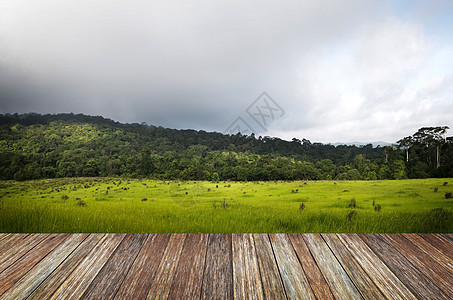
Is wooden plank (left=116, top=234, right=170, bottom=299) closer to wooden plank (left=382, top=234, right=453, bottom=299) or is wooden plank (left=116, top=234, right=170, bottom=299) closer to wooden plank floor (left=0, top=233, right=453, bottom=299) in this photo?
wooden plank floor (left=0, top=233, right=453, bottom=299)

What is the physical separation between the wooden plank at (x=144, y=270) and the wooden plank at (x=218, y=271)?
365 millimetres

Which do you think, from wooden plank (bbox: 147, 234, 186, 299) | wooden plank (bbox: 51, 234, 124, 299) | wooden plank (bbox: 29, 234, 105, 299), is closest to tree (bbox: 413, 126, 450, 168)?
wooden plank (bbox: 147, 234, 186, 299)

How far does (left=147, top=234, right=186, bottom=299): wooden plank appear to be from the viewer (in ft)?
4.13

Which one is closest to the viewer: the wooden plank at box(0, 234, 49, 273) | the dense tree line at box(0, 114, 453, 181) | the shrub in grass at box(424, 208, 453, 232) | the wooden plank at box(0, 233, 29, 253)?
the wooden plank at box(0, 234, 49, 273)

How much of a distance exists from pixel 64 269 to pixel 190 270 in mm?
923

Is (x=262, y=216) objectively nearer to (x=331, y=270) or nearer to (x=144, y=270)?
(x=331, y=270)

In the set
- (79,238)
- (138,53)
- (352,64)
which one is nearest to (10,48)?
(138,53)

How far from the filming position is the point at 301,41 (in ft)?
16.6

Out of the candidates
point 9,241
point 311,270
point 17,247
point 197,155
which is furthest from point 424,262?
point 197,155

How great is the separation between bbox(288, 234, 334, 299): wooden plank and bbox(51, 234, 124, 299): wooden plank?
1.44 m

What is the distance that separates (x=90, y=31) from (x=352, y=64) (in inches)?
260

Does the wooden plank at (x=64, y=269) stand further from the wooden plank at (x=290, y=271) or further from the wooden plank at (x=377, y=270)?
the wooden plank at (x=377, y=270)

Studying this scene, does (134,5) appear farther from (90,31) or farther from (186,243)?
(186,243)

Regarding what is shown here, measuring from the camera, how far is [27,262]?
1664mm
